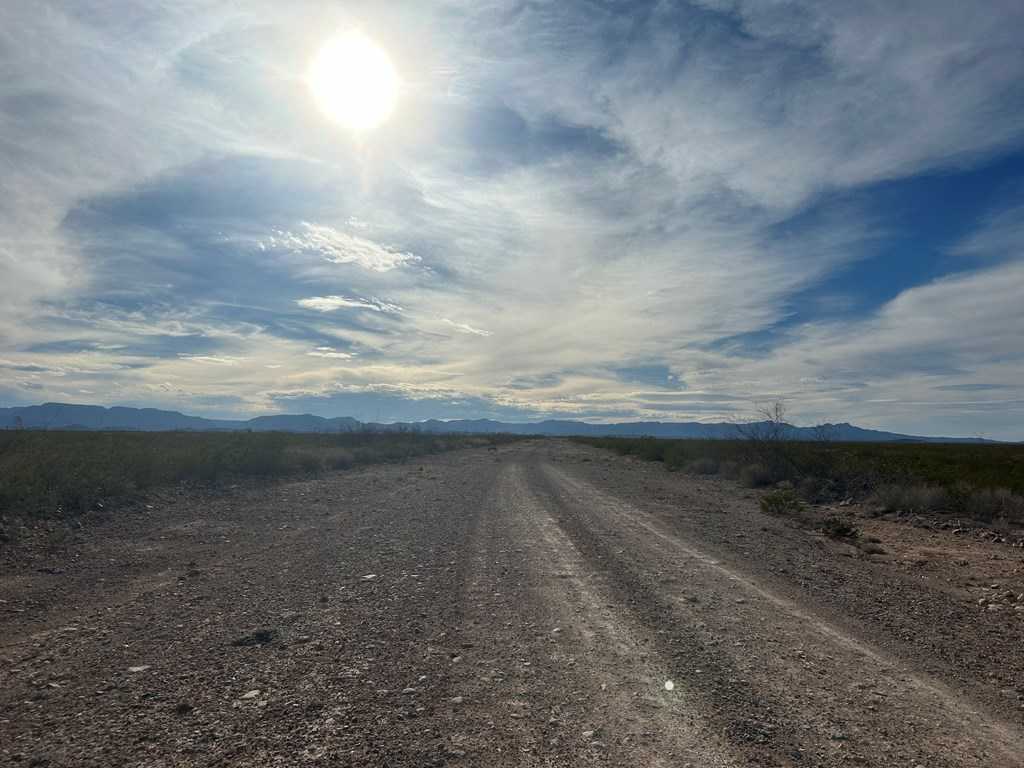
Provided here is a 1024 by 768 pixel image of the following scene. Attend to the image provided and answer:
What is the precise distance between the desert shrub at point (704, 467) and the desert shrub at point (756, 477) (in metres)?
6.18

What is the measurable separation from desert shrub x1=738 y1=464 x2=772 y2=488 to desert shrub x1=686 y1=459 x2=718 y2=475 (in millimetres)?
6182

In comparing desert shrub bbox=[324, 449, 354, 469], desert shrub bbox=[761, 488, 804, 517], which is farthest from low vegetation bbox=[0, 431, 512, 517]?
desert shrub bbox=[761, 488, 804, 517]

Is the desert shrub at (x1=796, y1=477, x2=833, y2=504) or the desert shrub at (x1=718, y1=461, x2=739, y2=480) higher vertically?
the desert shrub at (x1=718, y1=461, x2=739, y2=480)

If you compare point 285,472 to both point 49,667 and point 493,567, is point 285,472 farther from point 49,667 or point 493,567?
point 49,667

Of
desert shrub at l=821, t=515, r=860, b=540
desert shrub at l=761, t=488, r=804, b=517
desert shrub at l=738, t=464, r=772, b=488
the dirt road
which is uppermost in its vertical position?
desert shrub at l=738, t=464, r=772, b=488

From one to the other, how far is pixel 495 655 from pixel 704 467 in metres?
28.7

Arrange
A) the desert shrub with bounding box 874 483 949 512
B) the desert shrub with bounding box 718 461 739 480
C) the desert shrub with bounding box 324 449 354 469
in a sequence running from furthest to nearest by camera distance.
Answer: the desert shrub with bounding box 718 461 739 480, the desert shrub with bounding box 324 449 354 469, the desert shrub with bounding box 874 483 949 512

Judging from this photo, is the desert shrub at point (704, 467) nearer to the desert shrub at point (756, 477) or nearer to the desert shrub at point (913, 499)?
the desert shrub at point (756, 477)

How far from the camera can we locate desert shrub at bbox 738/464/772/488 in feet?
81.9

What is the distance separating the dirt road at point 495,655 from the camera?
12.8 feet

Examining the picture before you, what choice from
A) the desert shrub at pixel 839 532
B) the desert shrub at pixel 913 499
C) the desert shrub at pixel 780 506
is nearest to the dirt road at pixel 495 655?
the desert shrub at pixel 839 532

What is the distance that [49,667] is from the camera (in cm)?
509

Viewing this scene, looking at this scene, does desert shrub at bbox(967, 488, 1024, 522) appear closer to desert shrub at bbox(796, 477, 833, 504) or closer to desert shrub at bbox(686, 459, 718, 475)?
desert shrub at bbox(796, 477, 833, 504)

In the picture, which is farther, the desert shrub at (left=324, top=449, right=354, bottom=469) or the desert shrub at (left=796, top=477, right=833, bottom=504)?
the desert shrub at (left=324, top=449, right=354, bottom=469)
